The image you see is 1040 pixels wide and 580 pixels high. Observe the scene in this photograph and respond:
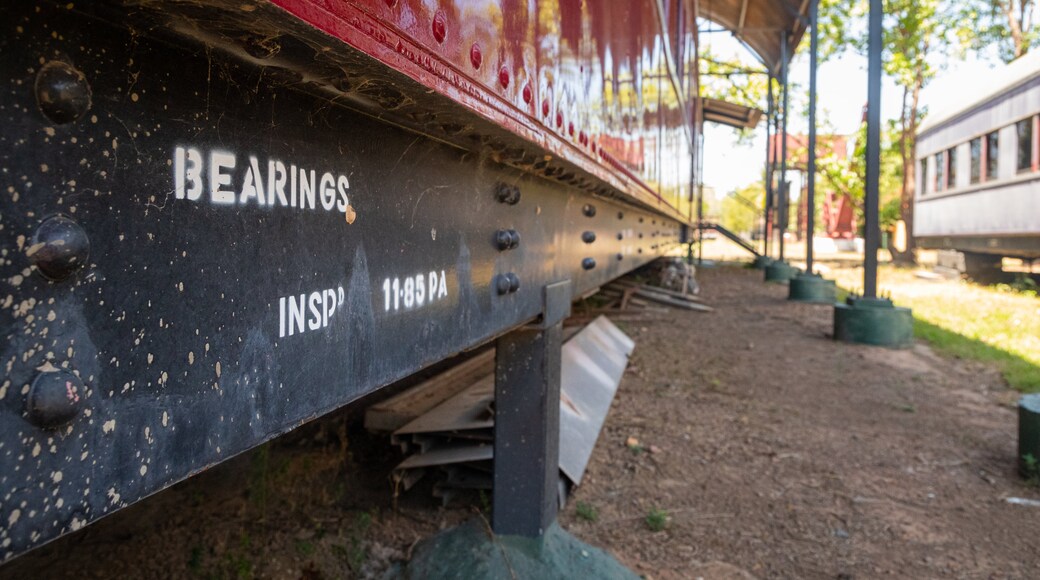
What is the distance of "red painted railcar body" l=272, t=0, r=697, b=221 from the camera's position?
84 cm

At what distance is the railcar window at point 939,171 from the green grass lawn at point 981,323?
232cm

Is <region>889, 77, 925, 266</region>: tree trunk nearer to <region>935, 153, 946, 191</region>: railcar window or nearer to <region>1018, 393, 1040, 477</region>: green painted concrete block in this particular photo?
<region>935, 153, 946, 191</region>: railcar window

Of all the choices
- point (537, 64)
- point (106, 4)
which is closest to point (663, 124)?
point (537, 64)

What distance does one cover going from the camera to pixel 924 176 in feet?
59.3

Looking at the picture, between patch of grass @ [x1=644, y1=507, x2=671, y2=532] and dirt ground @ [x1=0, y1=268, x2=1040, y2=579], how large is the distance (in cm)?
3

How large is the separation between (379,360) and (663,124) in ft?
13.9

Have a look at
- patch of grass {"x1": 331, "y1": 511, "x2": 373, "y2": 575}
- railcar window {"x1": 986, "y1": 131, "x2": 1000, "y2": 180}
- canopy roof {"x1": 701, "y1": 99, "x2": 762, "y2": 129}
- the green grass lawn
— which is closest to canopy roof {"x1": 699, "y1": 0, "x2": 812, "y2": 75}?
canopy roof {"x1": 701, "y1": 99, "x2": 762, "y2": 129}

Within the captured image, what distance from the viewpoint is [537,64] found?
1592 mm

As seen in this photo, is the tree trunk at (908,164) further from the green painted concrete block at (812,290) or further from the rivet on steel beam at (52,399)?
the rivet on steel beam at (52,399)

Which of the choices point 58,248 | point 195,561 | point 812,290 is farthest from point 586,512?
point 812,290

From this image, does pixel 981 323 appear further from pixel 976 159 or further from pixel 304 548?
pixel 304 548

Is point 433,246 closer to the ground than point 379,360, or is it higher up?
higher up

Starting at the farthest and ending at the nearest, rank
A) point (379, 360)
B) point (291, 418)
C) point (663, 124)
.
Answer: point (663, 124) < point (379, 360) < point (291, 418)

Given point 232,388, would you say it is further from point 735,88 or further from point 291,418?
point 735,88
